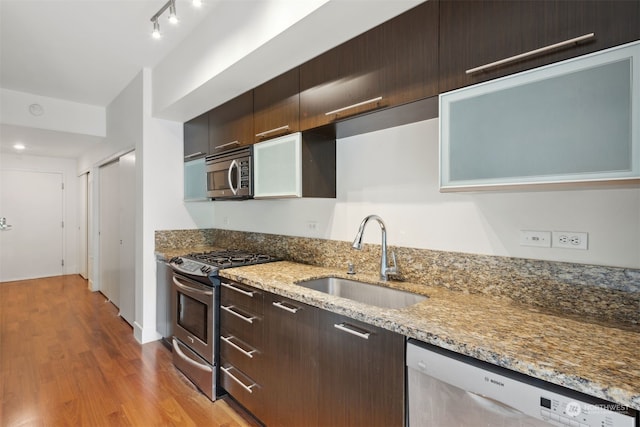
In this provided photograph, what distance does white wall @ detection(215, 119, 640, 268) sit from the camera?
1.25 metres

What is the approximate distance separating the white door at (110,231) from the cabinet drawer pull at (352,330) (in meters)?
3.70

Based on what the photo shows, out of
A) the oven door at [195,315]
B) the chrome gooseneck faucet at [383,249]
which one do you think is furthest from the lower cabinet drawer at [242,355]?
the chrome gooseneck faucet at [383,249]

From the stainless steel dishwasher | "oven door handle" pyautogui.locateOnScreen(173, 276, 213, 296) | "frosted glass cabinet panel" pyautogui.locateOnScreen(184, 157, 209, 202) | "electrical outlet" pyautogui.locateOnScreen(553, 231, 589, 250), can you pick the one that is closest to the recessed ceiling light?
"frosted glass cabinet panel" pyautogui.locateOnScreen(184, 157, 209, 202)

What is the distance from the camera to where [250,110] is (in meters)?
2.42

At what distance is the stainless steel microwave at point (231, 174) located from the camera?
2.43 metres

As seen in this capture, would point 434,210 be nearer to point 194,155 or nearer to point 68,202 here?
point 194,155

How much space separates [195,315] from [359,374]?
5.09 feet

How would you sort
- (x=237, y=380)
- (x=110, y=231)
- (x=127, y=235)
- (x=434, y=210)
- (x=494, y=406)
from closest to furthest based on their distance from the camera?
1. (x=494, y=406)
2. (x=434, y=210)
3. (x=237, y=380)
4. (x=127, y=235)
5. (x=110, y=231)

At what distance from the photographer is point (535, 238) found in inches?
55.5

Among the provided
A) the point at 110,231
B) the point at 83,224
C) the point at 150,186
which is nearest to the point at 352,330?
the point at 150,186

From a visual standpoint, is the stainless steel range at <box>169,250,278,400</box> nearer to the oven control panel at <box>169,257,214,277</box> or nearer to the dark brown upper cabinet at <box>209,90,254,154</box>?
the oven control panel at <box>169,257,214,277</box>

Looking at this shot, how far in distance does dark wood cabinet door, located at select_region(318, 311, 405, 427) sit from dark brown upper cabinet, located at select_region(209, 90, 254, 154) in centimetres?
161

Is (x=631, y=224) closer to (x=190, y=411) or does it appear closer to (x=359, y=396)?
(x=359, y=396)

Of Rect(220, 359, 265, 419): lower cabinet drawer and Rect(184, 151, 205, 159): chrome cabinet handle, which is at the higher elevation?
Rect(184, 151, 205, 159): chrome cabinet handle
